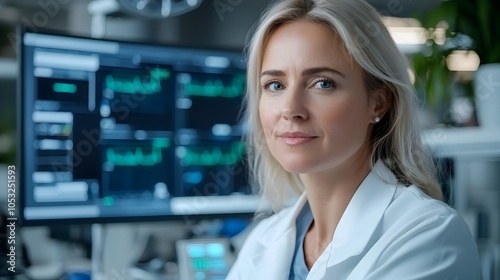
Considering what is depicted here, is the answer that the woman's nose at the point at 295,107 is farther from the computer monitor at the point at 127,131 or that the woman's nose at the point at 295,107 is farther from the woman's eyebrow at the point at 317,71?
the computer monitor at the point at 127,131

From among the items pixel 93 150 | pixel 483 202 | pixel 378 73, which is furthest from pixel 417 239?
pixel 483 202

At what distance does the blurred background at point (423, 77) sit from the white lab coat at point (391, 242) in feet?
2.30

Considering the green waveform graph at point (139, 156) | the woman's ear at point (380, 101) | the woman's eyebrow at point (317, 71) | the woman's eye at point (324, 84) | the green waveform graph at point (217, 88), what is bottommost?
the green waveform graph at point (139, 156)

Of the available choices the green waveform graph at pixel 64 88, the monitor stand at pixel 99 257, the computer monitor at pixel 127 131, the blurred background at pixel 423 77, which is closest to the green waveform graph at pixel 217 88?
the computer monitor at pixel 127 131

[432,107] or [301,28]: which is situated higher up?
[301,28]

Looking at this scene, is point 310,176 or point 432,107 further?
point 432,107

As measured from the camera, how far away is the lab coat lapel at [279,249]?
1.20 m

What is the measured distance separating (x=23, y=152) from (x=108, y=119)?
0.20 metres

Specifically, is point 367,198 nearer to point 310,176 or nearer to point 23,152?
point 310,176

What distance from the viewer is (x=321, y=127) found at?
1.04m

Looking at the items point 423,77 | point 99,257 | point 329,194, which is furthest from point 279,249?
point 423,77

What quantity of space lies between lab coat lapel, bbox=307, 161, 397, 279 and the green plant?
950 millimetres

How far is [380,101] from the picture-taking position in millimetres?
1117
